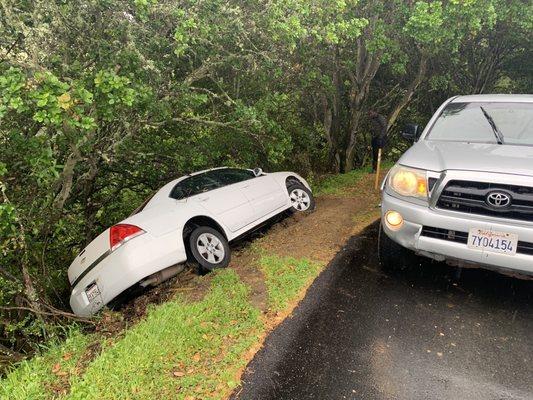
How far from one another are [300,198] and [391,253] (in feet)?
11.2

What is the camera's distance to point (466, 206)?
11.5 feet

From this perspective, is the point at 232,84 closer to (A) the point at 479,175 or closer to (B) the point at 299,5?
(B) the point at 299,5

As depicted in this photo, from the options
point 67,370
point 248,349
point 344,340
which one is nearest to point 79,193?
point 67,370

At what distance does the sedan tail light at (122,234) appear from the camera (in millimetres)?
4691

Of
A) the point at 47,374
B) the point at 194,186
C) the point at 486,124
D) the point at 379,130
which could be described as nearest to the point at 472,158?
the point at 486,124

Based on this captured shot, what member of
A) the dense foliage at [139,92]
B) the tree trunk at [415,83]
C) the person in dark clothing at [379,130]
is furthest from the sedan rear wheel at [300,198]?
the tree trunk at [415,83]

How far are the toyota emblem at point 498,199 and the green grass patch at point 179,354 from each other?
2.39 metres

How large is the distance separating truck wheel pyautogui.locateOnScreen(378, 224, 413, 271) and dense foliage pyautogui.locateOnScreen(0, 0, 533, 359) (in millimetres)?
3291

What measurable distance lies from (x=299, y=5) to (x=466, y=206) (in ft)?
12.5

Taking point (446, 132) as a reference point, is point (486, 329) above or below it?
below

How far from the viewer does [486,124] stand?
4.55 meters

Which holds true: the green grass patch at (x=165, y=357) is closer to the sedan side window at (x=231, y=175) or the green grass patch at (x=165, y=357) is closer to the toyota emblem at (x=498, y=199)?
the toyota emblem at (x=498, y=199)

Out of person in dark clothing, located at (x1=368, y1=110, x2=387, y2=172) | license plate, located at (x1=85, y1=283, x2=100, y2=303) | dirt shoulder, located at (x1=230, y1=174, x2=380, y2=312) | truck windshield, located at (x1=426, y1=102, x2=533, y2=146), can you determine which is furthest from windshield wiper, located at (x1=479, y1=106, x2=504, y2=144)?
person in dark clothing, located at (x1=368, y1=110, x2=387, y2=172)

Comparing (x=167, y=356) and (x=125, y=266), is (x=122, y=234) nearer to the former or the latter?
(x=125, y=266)
